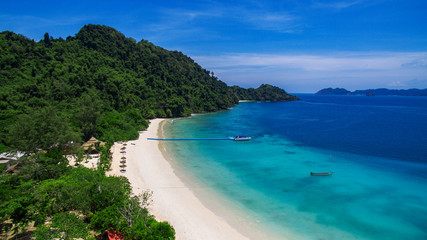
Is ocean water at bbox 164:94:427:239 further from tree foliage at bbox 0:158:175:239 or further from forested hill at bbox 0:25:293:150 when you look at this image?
forested hill at bbox 0:25:293:150

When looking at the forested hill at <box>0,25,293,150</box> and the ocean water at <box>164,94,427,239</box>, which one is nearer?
the ocean water at <box>164,94,427,239</box>

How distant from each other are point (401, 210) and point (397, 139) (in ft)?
126

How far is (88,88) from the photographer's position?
194 ft

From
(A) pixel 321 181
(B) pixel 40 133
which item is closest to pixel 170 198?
(B) pixel 40 133

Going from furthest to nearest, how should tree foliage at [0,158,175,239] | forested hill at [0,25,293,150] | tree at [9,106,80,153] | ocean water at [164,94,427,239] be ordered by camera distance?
1. forested hill at [0,25,293,150]
2. tree at [9,106,80,153]
3. ocean water at [164,94,427,239]
4. tree foliage at [0,158,175,239]

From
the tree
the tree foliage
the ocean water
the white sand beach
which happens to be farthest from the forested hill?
the ocean water

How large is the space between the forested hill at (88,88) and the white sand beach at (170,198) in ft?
25.2

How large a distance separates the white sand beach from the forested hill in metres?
7.67

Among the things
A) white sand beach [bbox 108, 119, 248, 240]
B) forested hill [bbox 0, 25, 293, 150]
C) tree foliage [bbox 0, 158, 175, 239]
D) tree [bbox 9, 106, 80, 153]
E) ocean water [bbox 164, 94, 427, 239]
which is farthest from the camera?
forested hill [bbox 0, 25, 293, 150]

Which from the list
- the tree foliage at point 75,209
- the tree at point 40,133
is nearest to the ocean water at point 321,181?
the tree foliage at point 75,209

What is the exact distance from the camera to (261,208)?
20.5 m

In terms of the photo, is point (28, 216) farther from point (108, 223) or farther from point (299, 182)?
point (299, 182)

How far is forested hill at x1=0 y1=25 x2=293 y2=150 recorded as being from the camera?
36312mm

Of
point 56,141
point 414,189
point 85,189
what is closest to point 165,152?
point 56,141
